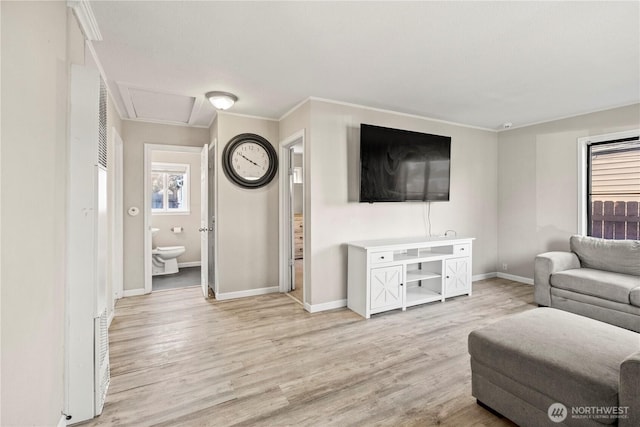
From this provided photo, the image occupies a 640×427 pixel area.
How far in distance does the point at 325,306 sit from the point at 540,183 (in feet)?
12.1

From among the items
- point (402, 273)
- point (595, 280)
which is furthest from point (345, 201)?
point (595, 280)

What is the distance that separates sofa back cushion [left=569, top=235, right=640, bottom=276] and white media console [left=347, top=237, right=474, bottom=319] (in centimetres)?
126

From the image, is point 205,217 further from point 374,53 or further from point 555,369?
point 555,369

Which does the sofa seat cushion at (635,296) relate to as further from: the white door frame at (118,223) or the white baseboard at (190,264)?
the white baseboard at (190,264)

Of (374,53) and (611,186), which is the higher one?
(374,53)

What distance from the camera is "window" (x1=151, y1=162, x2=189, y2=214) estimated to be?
20.8 ft

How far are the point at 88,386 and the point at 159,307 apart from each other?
2.03 metres

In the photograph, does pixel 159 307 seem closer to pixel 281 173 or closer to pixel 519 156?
pixel 281 173

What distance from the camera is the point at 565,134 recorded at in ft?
14.0

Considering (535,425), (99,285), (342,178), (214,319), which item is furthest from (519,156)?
(99,285)

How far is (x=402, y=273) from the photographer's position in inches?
139

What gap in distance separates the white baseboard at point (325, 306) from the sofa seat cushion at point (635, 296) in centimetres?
275

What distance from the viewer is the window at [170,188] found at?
634cm

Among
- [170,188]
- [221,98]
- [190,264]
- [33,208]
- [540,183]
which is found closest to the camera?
[33,208]
